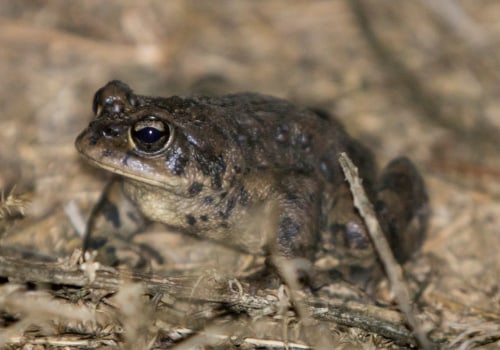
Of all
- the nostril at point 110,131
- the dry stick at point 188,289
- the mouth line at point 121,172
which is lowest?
the dry stick at point 188,289

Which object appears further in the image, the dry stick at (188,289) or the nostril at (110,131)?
the nostril at (110,131)

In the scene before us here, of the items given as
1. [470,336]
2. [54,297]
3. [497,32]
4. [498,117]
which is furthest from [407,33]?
[54,297]

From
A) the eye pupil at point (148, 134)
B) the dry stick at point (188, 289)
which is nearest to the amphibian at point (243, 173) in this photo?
the eye pupil at point (148, 134)

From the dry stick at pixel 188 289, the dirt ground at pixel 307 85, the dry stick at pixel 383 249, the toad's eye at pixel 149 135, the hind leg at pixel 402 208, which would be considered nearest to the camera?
the dry stick at pixel 383 249

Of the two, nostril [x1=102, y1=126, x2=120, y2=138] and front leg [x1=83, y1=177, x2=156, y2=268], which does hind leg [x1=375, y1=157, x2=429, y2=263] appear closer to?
front leg [x1=83, y1=177, x2=156, y2=268]

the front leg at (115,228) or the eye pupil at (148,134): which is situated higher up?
the eye pupil at (148,134)

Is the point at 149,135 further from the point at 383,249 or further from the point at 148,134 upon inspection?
the point at 383,249

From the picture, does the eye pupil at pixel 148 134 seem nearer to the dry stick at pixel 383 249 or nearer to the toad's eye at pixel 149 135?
the toad's eye at pixel 149 135

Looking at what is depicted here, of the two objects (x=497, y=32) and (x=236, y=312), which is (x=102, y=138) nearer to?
(x=236, y=312)

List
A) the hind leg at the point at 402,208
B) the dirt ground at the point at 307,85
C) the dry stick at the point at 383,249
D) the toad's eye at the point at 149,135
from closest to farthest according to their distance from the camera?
the dry stick at the point at 383,249 → the toad's eye at the point at 149,135 → the hind leg at the point at 402,208 → the dirt ground at the point at 307,85
